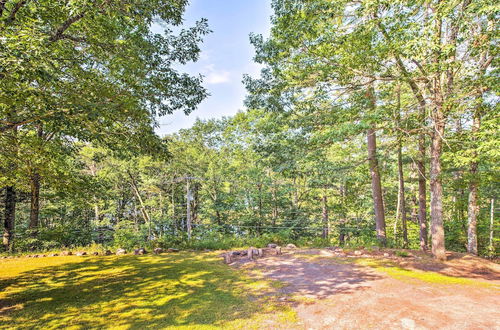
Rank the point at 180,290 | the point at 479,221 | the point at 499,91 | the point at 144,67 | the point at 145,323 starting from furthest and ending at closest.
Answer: the point at 479,221 < the point at 499,91 < the point at 144,67 < the point at 180,290 < the point at 145,323

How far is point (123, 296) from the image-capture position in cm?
323

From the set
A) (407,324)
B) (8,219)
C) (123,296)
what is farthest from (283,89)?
(8,219)

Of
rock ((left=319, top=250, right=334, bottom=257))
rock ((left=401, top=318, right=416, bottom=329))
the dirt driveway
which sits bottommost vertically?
rock ((left=319, top=250, right=334, bottom=257))

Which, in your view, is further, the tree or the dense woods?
the dense woods

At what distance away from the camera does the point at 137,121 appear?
4.26 metres

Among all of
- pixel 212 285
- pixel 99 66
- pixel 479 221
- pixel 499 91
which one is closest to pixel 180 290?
pixel 212 285

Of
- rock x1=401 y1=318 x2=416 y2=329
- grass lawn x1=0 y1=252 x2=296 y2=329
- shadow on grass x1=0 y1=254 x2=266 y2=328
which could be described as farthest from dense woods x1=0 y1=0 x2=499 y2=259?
rock x1=401 y1=318 x2=416 y2=329

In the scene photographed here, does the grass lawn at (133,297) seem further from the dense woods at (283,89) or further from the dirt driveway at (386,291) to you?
the dense woods at (283,89)

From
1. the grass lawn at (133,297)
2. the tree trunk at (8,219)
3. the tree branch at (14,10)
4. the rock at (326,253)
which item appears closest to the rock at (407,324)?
the grass lawn at (133,297)

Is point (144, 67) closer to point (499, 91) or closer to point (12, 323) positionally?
point (12, 323)

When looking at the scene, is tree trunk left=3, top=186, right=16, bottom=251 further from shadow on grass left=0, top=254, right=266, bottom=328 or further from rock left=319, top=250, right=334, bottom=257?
rock left=319, top=250, right=334, bottom=257

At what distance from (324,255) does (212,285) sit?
341 cm

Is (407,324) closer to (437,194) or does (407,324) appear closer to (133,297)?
(133,297)

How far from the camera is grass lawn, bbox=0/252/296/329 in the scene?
2.52m
